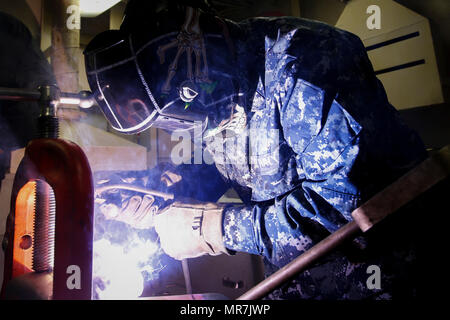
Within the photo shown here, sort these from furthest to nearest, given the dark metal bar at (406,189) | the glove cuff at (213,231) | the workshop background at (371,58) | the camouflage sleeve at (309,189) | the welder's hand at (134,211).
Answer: the workshop background at (371,58)
the welder's hand at (134,211)
the glove cuff at (213,231)
the camouflage sleeve at (309,189)
the dark metal bar at (406,189)

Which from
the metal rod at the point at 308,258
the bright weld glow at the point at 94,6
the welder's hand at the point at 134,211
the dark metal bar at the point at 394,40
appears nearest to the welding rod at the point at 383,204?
the metal rod at the point at 308,258

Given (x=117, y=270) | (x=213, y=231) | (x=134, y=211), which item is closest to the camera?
(x=213, y=231)

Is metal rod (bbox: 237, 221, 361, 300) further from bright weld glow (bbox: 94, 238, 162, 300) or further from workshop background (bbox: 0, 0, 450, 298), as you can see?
workshop background (bbox: 0, 0, 450, 298)

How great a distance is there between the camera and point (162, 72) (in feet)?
4.52

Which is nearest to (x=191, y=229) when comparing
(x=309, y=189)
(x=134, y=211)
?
(x=134, y=211)

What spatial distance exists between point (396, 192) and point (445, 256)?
0.70 m

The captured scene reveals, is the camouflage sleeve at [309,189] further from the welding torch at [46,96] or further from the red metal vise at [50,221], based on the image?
the welding torch at [46,96]

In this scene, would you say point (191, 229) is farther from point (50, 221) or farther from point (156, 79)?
point (156, 79)

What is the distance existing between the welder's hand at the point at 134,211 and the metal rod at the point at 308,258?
0.86 meters

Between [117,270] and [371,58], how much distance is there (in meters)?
2.26

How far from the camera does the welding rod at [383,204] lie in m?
0.65

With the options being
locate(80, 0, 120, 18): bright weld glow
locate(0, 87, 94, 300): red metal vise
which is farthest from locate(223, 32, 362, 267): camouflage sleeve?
locate(80, 0, 120, 18): bright weld glow

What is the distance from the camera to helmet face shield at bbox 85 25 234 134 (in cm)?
137

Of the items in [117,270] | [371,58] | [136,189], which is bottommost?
[117,270]
